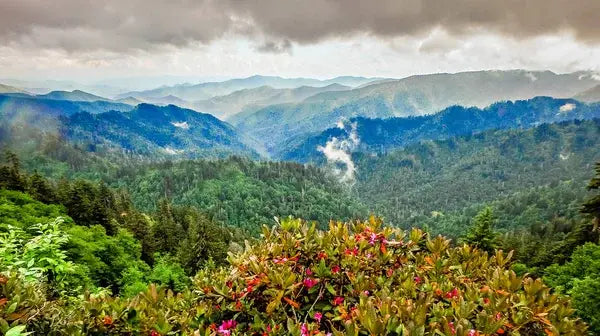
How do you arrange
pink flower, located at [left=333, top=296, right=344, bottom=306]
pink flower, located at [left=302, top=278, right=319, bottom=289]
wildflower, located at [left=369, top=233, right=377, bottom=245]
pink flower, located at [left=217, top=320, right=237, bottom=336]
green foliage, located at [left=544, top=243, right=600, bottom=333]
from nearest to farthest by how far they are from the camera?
pink flower, located at [left=217, top=320, right=237, bottom=336], pink flower, located at [left=333, top=296, right=344, bottom=306], pink flower, located at [left=302, top=278, right=319, bottom=289], wildflower, located at [left=369, top=233, right=377, bottom=245], green foliage, located at [left=544, top=243, right=600, bottom=333]

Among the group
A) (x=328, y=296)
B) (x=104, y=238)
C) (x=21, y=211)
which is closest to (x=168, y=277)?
(x=104, y=238)

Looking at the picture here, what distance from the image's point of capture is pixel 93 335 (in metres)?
4.12

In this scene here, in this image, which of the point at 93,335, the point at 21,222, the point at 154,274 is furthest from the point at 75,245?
the point at 93,335

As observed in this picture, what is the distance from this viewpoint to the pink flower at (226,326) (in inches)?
159

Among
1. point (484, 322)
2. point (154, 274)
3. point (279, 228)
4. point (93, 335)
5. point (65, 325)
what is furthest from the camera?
point (154, 274)

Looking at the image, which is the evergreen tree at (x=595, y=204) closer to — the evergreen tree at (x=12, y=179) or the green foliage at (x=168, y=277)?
the green foliage at (x=168, y=277)

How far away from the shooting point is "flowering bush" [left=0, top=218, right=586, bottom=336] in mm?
3725

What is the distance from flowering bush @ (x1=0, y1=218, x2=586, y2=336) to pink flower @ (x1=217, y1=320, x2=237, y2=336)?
0.5 inches

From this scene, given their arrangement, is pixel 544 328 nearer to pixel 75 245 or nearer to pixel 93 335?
pixel 93 335

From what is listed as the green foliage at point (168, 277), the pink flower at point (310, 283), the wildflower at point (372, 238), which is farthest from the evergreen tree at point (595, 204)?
the green foliage at point (168, 277)

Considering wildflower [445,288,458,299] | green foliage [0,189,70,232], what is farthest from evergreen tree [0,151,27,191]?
wildflower [445,288,458,299]

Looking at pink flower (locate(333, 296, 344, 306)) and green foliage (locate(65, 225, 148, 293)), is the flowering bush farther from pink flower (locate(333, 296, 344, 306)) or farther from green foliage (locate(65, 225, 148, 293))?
green foliage (locate(65, 225, 148, 293))

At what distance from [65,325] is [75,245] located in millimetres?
35813

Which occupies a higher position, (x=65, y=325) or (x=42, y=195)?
(x=65, y=325)
